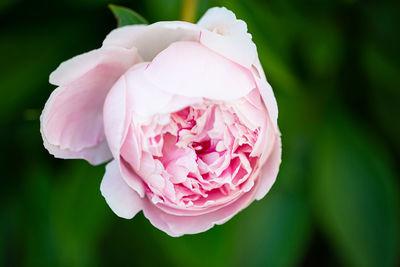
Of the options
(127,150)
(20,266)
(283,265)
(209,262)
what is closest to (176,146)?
(127,150)

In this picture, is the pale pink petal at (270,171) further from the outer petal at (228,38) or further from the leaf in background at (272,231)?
the leaf in background at (272,231)

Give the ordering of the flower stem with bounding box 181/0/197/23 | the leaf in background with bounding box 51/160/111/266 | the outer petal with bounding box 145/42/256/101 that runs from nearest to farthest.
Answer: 1. the outer petal with bounding box 145/42/256/101
2. the flower stem with bounding box 181/0/197/23
3. the leaf in background with bounding box 51/160/111/266

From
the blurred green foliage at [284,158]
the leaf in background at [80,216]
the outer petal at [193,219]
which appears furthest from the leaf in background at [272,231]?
the outer petal at [193,219]

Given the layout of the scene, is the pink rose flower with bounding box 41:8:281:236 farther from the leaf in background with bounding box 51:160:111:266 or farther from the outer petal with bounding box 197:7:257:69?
the leaf in background with bounding box 51:160:111:266

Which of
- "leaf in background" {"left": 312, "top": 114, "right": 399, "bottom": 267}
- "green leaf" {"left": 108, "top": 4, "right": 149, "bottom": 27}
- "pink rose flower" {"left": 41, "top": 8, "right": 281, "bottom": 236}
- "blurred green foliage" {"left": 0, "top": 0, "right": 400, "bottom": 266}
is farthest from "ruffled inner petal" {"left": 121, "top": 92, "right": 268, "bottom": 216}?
"leaf in background" {"left": 312, "top": 114, "right": 399, "bottom": 267}

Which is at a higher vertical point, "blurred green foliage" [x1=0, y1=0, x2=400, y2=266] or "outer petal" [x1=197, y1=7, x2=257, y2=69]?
"outer petal" [x1=197, y1=7, x2=257, y2=69]

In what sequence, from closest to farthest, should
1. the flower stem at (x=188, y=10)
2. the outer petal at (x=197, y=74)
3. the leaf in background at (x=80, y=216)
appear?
the outer petal at (x=197, y=74)
the flower stem at (x=188, y=10)
the leaf in background at (x=80, y=216)

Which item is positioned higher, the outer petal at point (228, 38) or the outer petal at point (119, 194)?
the outer petal at point (228, 38)

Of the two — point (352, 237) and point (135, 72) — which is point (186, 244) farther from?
point (135, 72)
